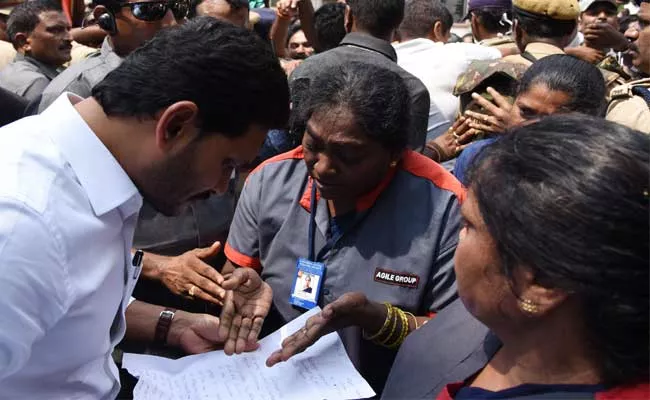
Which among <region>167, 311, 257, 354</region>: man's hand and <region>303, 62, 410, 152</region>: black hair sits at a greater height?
<region>303, 62, 410, 152</region>: black hair

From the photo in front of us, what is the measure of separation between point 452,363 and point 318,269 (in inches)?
26.7

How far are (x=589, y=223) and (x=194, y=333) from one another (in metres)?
1.39

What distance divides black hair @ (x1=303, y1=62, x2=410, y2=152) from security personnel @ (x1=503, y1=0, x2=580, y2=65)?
1.54 metres

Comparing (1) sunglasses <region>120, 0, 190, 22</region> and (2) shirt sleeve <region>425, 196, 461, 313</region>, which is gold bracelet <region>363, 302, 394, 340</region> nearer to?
(2) shirt sleeve <region>425, 196, 461, 313</region>

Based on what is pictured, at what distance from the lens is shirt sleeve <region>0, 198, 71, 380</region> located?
4.07ft

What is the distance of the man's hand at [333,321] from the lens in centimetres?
189

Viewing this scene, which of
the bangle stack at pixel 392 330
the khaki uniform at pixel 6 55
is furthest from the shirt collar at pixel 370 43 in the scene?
the khaki uniform at pixel 6 55

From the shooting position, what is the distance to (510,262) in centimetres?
124

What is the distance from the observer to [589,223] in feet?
3.68

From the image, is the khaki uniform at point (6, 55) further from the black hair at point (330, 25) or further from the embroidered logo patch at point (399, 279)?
the embroidered logo patch at point (399, 279)

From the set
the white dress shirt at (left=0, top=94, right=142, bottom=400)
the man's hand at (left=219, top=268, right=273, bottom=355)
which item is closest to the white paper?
the man's hand at (left=219, top=268, right=273, bottom=355)

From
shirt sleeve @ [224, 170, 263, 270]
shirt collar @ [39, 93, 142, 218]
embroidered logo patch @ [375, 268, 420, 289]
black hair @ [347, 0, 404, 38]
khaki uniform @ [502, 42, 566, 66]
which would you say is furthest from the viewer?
black hair @ [347, 0, 404, 38]

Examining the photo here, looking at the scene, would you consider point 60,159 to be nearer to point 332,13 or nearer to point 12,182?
point 12,182

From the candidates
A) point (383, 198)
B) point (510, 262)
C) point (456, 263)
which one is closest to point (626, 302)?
point (510, 262)
